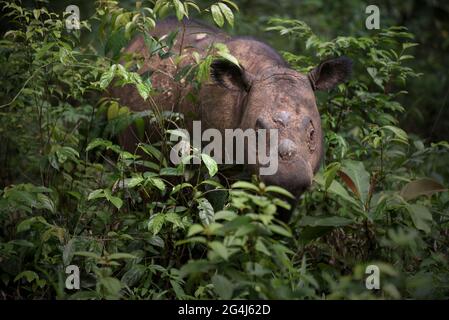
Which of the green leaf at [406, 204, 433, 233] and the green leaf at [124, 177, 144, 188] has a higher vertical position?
the green leaf at [124, 177, 144, 188]

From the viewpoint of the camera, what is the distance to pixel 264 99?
5320mm

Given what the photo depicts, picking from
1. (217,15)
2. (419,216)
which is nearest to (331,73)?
(217,15)

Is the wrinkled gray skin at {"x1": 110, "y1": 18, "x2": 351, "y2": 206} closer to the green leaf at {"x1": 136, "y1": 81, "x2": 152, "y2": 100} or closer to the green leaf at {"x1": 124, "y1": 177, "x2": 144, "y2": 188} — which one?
the green leaf at {"x1": 136, "y1": 81, "x2": 152, "y2": 100}

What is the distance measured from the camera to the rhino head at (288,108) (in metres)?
4.84

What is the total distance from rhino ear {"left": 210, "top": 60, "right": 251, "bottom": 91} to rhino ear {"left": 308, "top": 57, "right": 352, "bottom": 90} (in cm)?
62

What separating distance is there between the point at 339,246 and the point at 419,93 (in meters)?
5.23

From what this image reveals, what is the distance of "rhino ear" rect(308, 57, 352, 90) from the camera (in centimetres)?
575

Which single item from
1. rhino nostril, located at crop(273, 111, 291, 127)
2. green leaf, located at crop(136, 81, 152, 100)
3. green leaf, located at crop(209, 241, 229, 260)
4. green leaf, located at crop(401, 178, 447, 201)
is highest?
green leaf, located at crop(136, 81, 152, 100)

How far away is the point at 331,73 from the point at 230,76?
37.7 inches

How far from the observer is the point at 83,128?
7211 millimetres

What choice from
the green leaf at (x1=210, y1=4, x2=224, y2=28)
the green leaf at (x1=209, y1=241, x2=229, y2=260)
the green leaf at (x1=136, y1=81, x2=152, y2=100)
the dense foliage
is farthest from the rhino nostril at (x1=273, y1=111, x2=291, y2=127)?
the green leaf at (x1=209, y1=241, x2=229, y2=260)

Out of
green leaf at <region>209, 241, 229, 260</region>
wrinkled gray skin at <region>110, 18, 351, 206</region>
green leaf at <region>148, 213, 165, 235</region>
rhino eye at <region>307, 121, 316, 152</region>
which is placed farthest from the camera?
rhino eye at <region>307, 121, 316, 152</region>

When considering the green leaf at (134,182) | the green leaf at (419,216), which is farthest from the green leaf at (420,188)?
the green leaf at (134,182)

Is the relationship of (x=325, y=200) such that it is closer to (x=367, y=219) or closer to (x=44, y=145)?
(x=367, y=219)
